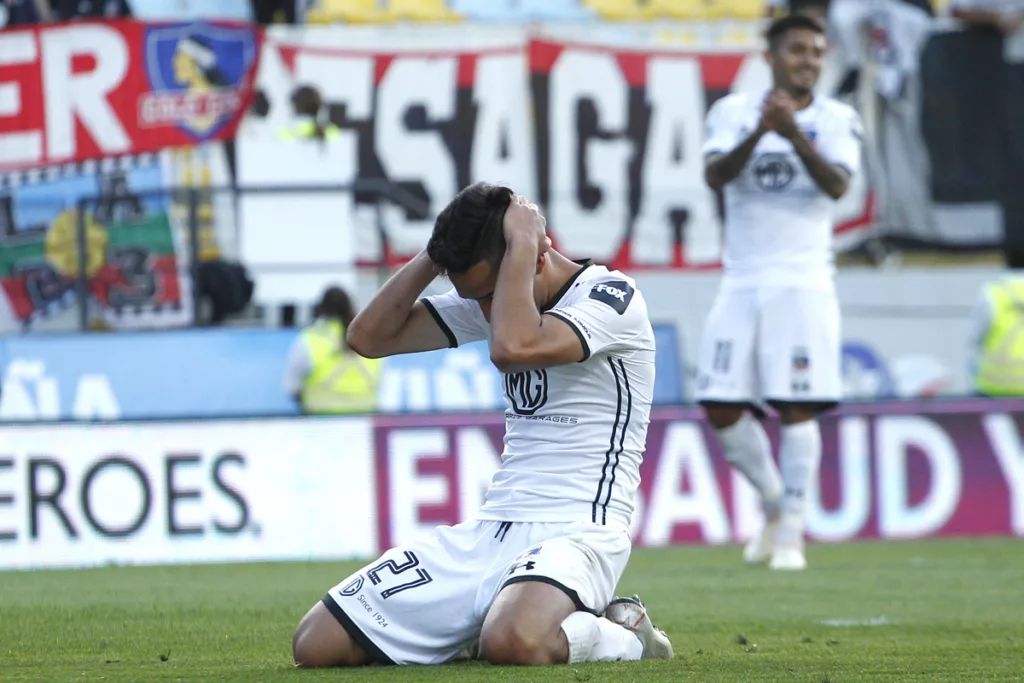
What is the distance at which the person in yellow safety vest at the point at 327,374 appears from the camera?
11758 millimetres

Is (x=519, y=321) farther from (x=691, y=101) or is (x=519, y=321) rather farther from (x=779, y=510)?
(x=691, y=101)

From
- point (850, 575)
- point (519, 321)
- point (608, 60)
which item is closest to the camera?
point (519, 321)

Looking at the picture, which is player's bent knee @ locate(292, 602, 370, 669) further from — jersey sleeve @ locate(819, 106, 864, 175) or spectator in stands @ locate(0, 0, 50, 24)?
spectator in stands @ locate(0, 0, 50, 24)

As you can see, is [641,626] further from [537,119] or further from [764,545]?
[537,119]

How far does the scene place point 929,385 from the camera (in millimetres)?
14789

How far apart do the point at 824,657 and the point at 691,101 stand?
447 inches

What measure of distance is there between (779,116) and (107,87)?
28.5 ft

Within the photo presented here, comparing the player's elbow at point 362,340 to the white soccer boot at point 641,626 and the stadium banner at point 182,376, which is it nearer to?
the white soccer boot at point 641,626

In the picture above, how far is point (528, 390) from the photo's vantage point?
4820 mm

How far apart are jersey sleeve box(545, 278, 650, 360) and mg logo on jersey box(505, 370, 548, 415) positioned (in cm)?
18

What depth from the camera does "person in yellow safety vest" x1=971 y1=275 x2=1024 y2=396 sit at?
11.0 m

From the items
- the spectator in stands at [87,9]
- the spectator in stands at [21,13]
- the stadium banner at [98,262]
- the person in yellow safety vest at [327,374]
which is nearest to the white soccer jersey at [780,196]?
the person in yellow safety vest at [327,374]

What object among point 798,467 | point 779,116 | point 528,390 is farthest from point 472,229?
point 798,467

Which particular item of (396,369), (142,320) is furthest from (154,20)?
(396,369)
